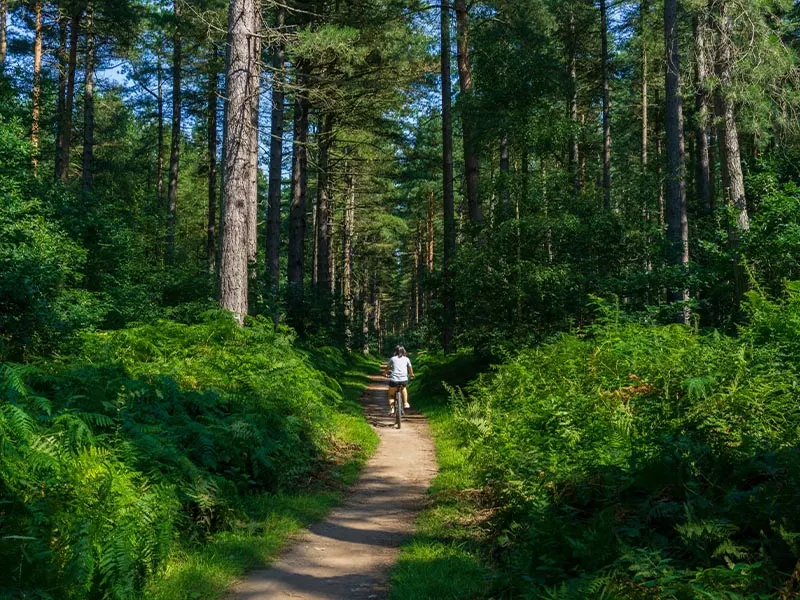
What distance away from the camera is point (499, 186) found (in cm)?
1584

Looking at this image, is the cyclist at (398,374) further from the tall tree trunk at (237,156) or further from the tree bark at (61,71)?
the tree bark at (61,71)

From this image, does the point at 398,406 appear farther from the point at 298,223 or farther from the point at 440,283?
the point at 298,223

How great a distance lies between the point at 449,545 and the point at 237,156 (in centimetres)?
891

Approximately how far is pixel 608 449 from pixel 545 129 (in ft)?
36.7

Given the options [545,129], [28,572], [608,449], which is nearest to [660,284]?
[545,129]

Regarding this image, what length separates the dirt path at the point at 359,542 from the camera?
5637mm

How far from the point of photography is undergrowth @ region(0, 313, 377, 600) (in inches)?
181

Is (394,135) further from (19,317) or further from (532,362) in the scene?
(19,317)

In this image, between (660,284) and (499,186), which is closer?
(660,284)

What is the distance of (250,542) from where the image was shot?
6.45m

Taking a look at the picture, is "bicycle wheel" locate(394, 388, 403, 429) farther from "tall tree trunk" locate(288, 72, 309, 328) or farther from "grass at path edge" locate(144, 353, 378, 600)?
"tall tree trunk" locate(288, 72, 309, 328)

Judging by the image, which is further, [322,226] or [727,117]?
[322,226]

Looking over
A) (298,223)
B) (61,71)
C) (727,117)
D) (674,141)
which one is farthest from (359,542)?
(61,71)

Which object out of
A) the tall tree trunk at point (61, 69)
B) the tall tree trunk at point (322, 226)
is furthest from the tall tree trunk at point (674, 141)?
the tall tree trunk at point (61, 69)
